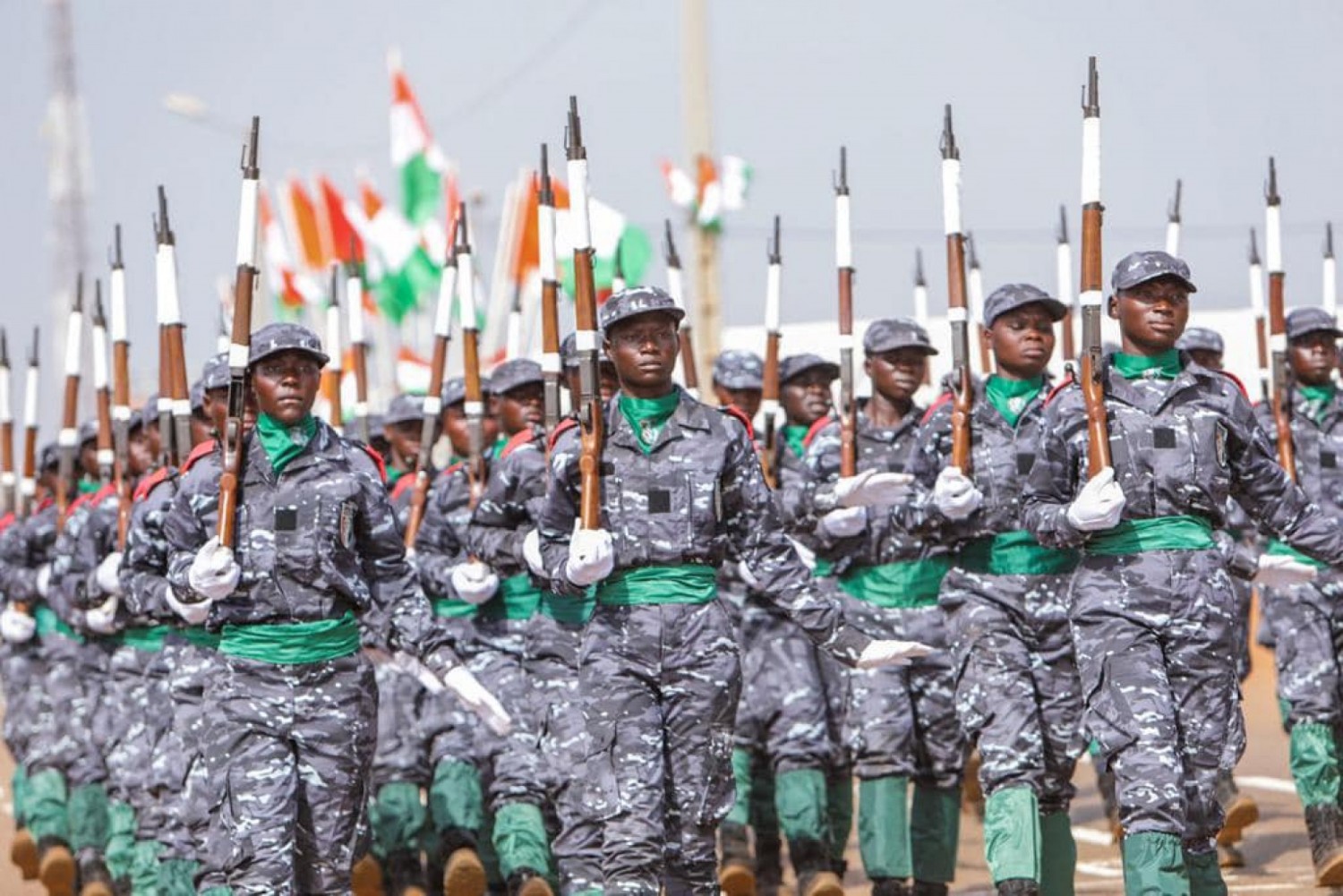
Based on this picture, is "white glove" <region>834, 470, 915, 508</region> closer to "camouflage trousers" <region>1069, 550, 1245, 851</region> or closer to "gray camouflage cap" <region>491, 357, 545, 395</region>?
"camouflage trousers" <region>1069, 550, 1245, 851</region>

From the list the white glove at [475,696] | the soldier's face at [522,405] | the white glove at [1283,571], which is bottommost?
the white glove at [475,696]

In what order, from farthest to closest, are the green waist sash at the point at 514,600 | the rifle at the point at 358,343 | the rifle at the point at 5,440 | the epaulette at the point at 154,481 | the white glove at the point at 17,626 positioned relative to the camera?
the rifle at the point at 5,440, the white glove at the point at 17,626, the rifle at the point at 358,343, the green waist sash at the point at 514,600, the epaulette at the point at 154,481

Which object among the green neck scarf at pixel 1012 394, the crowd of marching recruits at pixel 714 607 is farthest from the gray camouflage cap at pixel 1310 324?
the green neck scarf at pixel 1012 394

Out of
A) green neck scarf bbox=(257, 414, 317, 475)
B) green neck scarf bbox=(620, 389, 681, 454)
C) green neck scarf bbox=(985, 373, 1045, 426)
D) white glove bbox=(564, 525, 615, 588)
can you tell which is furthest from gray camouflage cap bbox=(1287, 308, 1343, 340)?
green neck scarf bbox=(257, 414, 317, 475)

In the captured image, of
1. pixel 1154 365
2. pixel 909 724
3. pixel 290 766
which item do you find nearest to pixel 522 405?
pixel 909 724

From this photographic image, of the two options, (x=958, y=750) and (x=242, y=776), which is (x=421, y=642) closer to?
(x=242, y=776)

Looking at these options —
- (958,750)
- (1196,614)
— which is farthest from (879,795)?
(1196,614)

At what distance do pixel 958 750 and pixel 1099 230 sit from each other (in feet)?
8.21

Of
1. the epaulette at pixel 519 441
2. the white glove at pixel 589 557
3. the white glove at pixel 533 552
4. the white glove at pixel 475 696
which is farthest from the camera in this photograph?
the epaulette at pixel 519 441

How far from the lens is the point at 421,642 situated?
9055mm

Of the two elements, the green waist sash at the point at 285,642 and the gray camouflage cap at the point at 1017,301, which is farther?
the gray camouflage cap at the point at 1017,301

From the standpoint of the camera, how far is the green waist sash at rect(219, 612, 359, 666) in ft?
28.7

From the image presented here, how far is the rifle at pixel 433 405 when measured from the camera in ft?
42.1

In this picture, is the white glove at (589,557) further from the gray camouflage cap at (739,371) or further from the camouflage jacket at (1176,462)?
the gray camouflage cap at (739,371)
